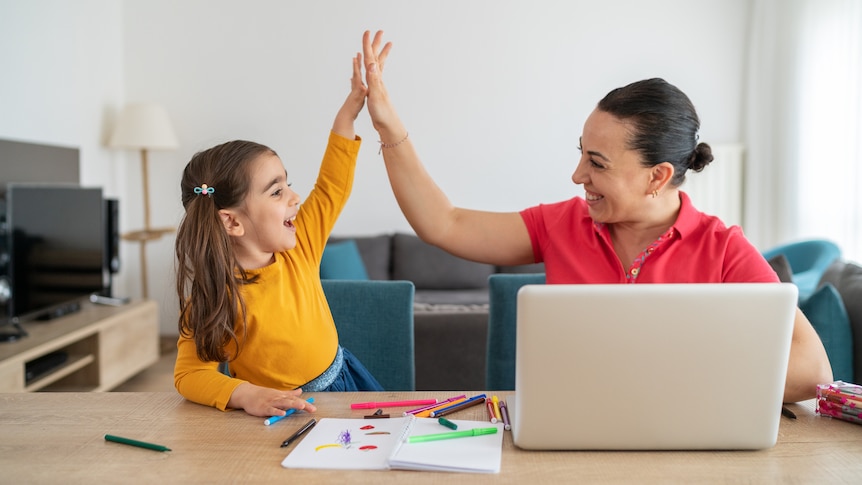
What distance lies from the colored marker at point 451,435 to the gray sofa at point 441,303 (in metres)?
2.10

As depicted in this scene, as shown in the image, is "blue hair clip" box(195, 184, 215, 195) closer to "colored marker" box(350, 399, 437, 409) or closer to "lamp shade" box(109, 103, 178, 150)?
"colored marker" box(350, 399, 437, 409)

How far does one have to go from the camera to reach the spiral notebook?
1.01 m

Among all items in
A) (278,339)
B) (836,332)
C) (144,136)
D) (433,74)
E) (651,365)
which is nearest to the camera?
(651,365)

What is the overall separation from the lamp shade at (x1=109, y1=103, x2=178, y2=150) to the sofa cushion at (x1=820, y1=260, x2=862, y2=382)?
3.75 metres

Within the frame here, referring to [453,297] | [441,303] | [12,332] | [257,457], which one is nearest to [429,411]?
[257,457]

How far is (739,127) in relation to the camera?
17.0 ft

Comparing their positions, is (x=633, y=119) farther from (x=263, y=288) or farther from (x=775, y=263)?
(x=775, y=263)

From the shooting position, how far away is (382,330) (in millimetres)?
1891

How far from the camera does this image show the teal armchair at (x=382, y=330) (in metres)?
1.88

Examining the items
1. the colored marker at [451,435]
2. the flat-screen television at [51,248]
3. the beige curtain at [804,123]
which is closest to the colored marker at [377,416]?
the colored marker at [451,435]

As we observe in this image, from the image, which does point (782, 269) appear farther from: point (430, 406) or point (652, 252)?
point (430, 406)

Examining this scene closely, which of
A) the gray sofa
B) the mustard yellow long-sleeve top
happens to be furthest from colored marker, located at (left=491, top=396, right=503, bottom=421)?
the gray sofa

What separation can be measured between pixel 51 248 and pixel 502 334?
93.8 inches

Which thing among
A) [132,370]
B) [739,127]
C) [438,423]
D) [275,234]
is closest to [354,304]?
[275,234]
